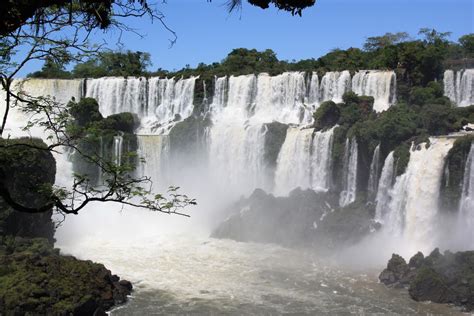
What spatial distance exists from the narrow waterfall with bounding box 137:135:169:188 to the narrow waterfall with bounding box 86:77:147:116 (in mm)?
5000

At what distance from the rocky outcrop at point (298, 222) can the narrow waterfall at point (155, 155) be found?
256 inches

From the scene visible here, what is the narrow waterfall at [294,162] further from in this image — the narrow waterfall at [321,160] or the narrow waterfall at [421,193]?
the narrow waterfall at [421,193]

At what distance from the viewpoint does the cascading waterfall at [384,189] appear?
25.1 m

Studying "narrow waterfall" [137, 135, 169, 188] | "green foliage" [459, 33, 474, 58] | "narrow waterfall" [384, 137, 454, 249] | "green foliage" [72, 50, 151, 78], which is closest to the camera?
"green foliage" [72, 50, 151, 78]

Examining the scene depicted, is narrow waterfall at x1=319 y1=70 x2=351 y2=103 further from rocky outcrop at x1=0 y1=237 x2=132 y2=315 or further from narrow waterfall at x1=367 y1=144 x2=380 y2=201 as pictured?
rocky outcrop at x1=0 y1=237 x2=132 y2=315

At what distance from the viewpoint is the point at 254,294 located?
720 inches

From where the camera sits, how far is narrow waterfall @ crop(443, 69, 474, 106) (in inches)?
1198

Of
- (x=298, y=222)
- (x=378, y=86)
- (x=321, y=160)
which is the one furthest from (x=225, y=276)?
(x=378, y=86)

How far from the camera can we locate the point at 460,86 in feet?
102

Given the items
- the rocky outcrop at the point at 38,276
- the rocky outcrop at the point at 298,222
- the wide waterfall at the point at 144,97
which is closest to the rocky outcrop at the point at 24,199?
the rocky outcrop at the point at 38,276

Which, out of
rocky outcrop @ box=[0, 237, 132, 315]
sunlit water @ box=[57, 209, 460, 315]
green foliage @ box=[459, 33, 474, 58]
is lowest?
sunlit water @ box=[57, 209, 460, 315]

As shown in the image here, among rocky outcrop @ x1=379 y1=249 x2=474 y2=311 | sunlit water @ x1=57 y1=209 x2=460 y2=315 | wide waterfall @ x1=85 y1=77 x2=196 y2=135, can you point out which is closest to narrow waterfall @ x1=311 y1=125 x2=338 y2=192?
sunlit water @ x1=57 y1=209 x2=460 y2=315

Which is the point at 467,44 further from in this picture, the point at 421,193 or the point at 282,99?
the point at 421,193

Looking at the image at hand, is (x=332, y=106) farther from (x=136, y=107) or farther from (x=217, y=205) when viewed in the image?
(x=136, y=107)
